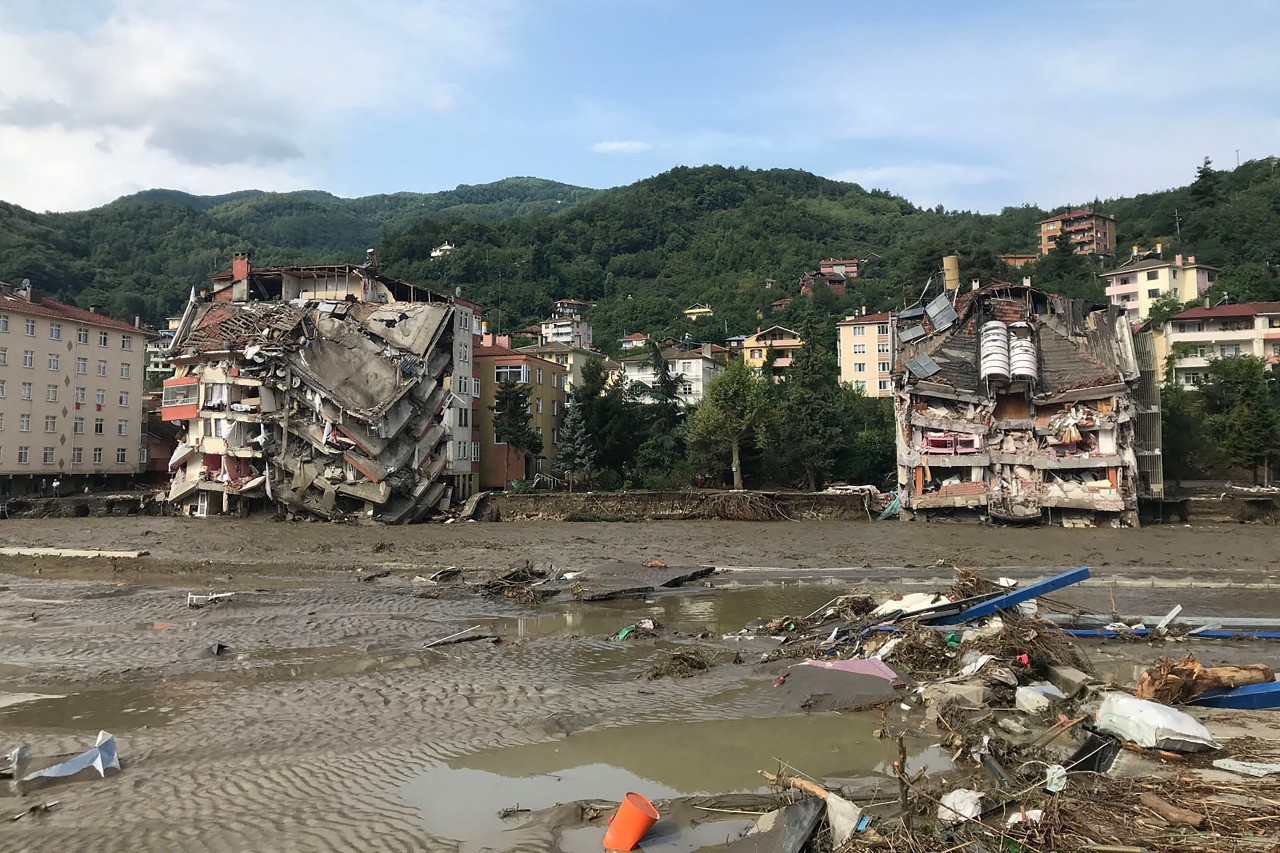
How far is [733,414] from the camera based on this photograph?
56094 mm

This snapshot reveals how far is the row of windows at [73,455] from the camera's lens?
6062 cm

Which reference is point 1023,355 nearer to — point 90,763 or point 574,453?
point 574,453

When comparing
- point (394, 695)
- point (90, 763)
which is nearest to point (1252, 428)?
point (394, 695)

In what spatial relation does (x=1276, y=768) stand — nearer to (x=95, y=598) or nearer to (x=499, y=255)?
Result: (x=95, y=598)

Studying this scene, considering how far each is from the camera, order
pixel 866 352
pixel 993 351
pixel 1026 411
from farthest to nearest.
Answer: pixel 866 352
pixel 1026 411
pixel 993 351

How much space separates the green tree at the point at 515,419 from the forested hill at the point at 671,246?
3831 centimetres

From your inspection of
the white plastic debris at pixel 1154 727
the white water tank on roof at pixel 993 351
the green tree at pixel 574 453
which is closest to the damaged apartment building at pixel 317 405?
the green tree at pixel 574 453

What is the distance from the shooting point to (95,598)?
71.3ft

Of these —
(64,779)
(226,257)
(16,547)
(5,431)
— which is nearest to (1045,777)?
(64,779)

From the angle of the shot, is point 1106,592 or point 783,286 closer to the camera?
point 1106,592

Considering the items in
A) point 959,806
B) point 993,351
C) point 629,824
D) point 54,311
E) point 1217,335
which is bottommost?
point 629,824

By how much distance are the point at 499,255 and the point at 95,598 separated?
120 metres

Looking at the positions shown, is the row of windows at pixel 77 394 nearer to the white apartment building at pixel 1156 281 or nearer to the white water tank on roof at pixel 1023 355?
the white water tank on roof at pixel 1023 355

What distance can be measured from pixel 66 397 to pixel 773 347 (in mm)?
71545
